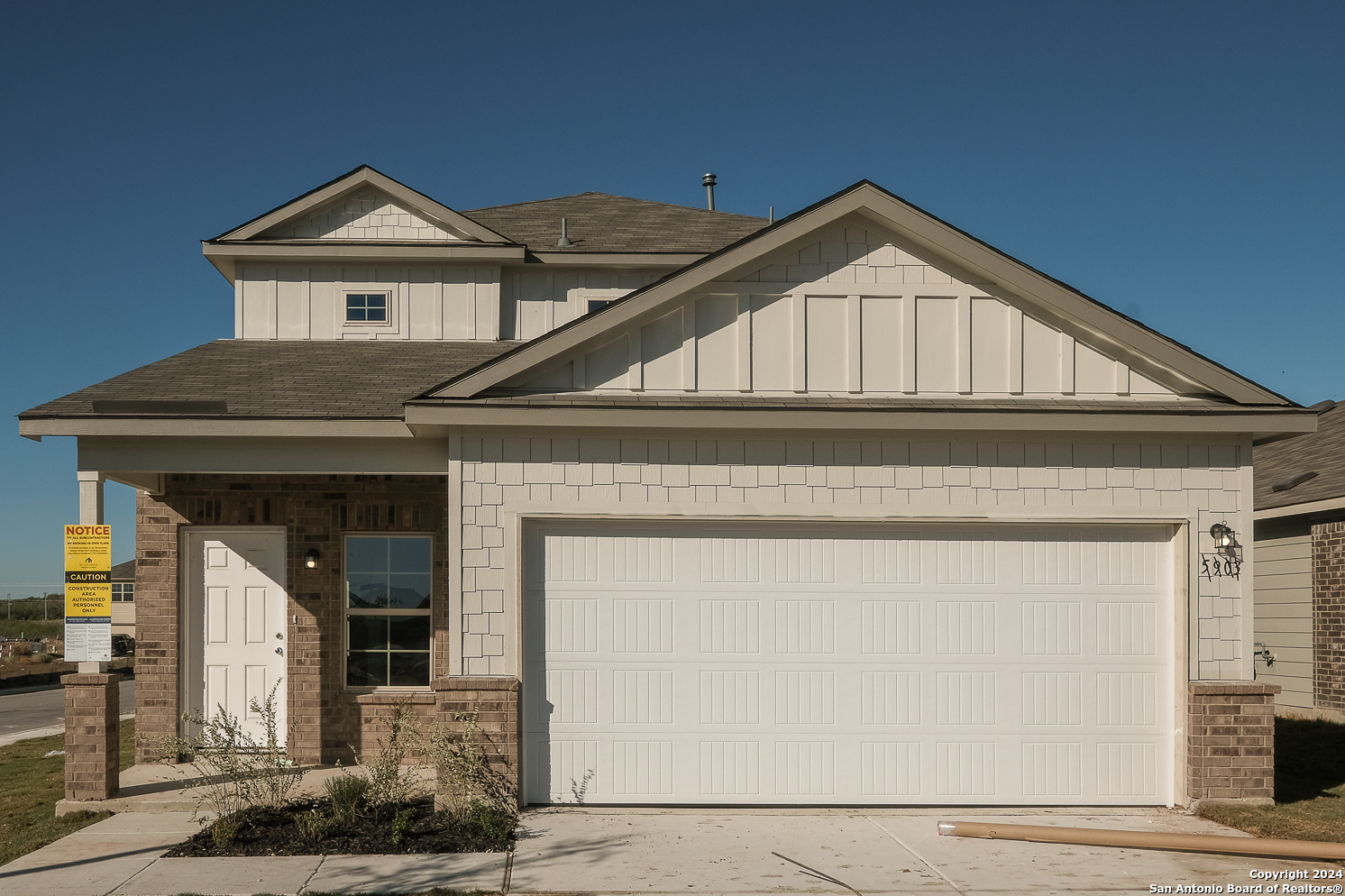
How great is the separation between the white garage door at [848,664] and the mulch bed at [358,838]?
1.05 meters

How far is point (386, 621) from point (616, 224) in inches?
255

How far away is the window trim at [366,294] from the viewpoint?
1266cm

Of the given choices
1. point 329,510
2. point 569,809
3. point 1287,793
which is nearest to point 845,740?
point 569,809

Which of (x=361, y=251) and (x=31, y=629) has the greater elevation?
(x=361, y=251)

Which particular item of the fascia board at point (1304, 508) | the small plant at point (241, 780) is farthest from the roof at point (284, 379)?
the fascia board at point (1304, 508)

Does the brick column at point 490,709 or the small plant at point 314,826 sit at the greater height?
the brick column at point 490,709

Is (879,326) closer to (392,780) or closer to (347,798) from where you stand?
(392,780)

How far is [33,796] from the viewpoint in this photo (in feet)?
32.6

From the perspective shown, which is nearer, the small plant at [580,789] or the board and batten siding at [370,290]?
the small plant at [580,789]

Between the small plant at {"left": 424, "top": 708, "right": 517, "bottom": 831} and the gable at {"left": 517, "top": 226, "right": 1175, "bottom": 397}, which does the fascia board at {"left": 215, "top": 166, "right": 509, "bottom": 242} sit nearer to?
the gable at {"left": 517, "top": 226, "right": 1175, "bottom": 397}

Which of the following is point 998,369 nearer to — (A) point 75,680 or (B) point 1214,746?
(B) point 1214,746

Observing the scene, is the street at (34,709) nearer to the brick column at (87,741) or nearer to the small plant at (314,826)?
the brick column at (87,741)

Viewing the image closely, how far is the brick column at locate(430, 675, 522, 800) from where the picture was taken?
8.35 m

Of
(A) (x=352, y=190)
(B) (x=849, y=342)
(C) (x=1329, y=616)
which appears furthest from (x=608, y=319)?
(C) (x=1329, y=616)
